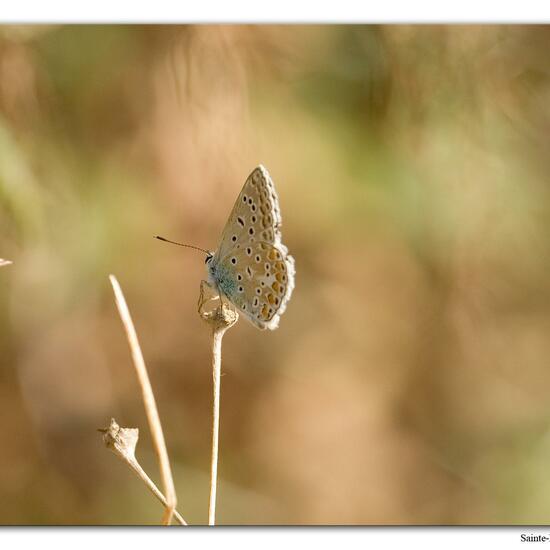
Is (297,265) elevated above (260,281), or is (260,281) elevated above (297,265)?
(260,281)

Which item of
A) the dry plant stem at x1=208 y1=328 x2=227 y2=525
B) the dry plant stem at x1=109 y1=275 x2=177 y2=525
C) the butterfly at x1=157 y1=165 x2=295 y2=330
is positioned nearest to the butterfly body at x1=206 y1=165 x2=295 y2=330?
the butterfly at x1=157 y1=165 x2=295 y2=330

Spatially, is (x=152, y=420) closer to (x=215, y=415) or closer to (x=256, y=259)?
(x=215, y=415)

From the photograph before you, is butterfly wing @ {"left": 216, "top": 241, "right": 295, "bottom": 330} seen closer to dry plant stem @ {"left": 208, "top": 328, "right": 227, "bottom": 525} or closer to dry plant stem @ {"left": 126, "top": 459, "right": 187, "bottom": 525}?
dry plant stem @ {"left": 208, "top": 328, "right": 227, "bottom": 525}

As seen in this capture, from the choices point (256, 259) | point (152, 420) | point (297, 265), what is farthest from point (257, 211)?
point (297, 265)

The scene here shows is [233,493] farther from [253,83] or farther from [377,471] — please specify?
[253,83]

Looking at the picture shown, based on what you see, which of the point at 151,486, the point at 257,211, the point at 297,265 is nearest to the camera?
the point at 151,486
